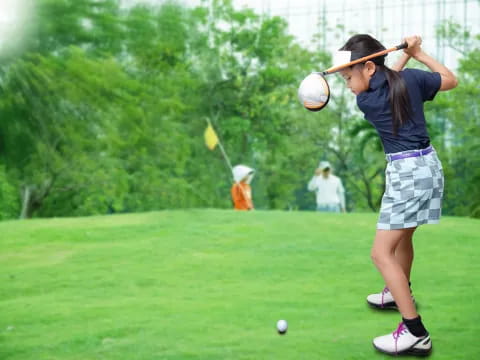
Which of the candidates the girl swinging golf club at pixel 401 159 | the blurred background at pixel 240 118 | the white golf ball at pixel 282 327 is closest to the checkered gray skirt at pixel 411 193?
the girl swinging golf club at pixel 401 159

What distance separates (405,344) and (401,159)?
85 centimetres

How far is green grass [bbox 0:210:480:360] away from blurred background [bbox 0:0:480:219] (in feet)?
31.2

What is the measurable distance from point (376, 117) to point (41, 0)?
7.12 meters

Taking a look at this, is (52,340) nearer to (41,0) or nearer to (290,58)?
(41,0)

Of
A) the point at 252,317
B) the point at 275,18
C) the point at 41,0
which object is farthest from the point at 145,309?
the point at 275,18

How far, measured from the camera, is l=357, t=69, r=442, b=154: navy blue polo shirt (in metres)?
3.38

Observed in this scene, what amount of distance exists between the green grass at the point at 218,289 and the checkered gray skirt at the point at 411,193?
622mm

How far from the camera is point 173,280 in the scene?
5.62m

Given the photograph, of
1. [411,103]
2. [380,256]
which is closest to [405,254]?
[380,256]

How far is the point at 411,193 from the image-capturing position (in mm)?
3363

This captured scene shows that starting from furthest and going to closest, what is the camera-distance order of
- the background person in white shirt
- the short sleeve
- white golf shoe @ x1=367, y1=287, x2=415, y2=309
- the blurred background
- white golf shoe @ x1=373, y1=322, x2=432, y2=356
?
the blurred background < the background person in white shirt < white golf shoe @ x1=367, y1=287, x2=415, y2=309 < the short sleeve < white golf shoe @ x1=373, y1=322, x2=432, y2=356

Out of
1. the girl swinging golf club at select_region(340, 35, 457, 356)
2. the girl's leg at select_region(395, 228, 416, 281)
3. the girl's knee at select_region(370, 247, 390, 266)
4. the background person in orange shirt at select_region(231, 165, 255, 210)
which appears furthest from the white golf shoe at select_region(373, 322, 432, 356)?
the background person in orange shirt at select_region(231, 165, 255, 210)

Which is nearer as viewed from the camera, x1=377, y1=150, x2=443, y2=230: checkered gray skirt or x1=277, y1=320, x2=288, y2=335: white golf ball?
x1=377, y1=150, x2=443, y2=230: checkered gray skirt

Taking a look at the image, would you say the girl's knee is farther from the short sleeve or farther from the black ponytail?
the short sleeve
